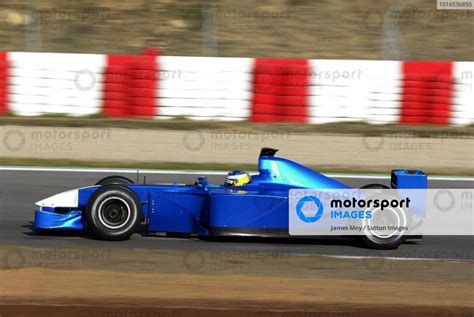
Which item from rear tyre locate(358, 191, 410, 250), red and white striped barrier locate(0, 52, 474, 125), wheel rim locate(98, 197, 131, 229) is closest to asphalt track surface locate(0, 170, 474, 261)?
rear tyre locate(358, 191, 410, 250)

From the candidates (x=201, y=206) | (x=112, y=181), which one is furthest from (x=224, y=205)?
(x=112, y=181)

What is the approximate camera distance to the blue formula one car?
28.2 ft

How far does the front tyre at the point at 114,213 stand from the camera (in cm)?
865

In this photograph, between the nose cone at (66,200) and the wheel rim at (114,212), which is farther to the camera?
the nose cone at (66,200)

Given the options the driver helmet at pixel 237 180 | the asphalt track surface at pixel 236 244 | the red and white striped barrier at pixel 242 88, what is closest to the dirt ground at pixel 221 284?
the asphalt track surface at pixel 236 244

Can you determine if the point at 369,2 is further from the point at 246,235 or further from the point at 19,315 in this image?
A: the point at 19,315

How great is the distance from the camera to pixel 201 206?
8.70 meters

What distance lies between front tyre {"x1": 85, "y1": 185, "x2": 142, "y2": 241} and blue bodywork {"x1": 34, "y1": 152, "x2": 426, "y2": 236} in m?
0.14

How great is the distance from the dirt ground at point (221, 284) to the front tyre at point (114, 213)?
42 centimetres

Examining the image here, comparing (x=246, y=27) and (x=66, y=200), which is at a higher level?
(x=246, y=27)

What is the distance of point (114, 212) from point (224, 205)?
1.16m

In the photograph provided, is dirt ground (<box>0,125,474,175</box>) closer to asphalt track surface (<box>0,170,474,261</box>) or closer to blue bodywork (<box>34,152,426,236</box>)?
asphalt track surface (<box>0,170,474,261</box>)

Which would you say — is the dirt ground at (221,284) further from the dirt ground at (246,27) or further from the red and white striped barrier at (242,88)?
the dirt ground at (246,27)

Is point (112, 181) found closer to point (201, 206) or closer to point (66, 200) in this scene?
point (66, 200)
